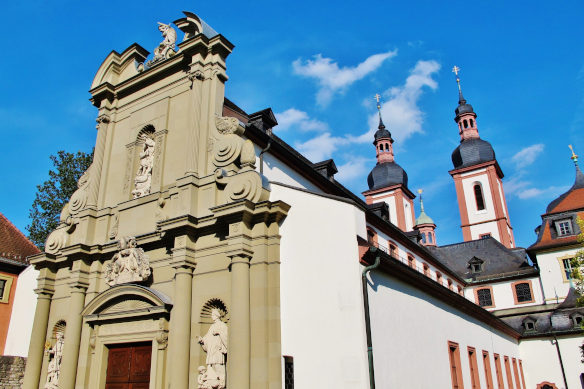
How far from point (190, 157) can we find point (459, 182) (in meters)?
43.8

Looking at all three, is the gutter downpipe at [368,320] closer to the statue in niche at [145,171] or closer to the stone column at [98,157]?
the statue in niche at [145,171]

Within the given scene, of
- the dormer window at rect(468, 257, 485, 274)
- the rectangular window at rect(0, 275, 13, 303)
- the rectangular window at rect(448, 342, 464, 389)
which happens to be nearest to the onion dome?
the dormer window at rect(468, 257, 485, 274)

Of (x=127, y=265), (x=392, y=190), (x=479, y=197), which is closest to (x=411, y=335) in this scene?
(x=127, y=265)

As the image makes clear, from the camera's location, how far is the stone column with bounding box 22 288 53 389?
43.8 feet

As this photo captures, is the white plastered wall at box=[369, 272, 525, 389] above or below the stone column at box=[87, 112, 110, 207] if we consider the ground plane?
below

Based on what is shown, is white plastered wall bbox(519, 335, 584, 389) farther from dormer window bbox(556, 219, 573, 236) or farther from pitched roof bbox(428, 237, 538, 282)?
dormer window bbox(556, 219, 573, 236)

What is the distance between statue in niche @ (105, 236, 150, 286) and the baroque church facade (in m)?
0.05

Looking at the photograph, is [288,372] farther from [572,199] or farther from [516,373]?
[572,199]

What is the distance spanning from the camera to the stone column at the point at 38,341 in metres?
13.3

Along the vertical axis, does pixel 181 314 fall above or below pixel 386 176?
below

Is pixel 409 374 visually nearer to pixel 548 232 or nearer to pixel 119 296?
pixel 119 296

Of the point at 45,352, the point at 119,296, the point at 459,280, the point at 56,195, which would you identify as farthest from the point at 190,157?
the point at 459,280

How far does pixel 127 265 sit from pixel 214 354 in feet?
12.5

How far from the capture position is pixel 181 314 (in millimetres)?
10680
